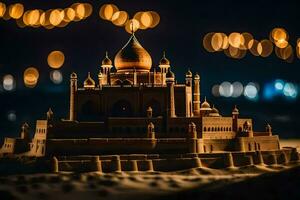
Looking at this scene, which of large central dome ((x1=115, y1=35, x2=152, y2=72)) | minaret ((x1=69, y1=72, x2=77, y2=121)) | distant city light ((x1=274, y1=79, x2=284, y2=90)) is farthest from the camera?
distant city light ((x1=274, y1=79, x2=284, y2=90))

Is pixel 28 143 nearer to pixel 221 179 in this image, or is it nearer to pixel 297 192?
pixel 221 179

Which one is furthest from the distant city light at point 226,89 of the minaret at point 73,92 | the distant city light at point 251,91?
the minaret at point 73,92

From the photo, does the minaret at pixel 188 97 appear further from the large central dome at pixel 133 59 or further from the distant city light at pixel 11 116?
the distant city light at pixel 11 116

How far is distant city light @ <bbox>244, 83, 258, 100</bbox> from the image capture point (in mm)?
126463

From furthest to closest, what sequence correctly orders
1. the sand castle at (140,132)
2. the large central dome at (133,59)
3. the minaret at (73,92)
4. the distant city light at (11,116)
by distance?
the distant city light at (11,116), the large central dome at (133,59), the minaret at (73,92), the sand castle at (140,132)

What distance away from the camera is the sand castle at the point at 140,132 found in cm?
5478

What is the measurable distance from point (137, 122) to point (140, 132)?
1046 mm

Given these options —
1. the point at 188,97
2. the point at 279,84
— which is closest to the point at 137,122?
the point at 188,97

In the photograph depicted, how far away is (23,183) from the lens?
49.5m

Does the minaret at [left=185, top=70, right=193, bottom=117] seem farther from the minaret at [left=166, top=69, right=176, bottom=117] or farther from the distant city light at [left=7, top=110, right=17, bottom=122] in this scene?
the distant city light at [left=7, top=110, right=17, bottom=122]

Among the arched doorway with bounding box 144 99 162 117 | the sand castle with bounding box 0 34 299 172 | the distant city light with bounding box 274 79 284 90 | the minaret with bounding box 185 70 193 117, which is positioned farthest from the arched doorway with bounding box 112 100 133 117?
the distant city light with bounding box 274 79 284 90

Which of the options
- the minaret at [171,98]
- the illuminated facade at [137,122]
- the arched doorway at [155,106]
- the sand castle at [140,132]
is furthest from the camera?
the arched doorway at [155,106]

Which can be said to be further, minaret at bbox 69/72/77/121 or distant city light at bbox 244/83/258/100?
distant city light at bbox 244/83/258/100

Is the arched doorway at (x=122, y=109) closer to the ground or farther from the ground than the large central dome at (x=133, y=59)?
closer to the ground
